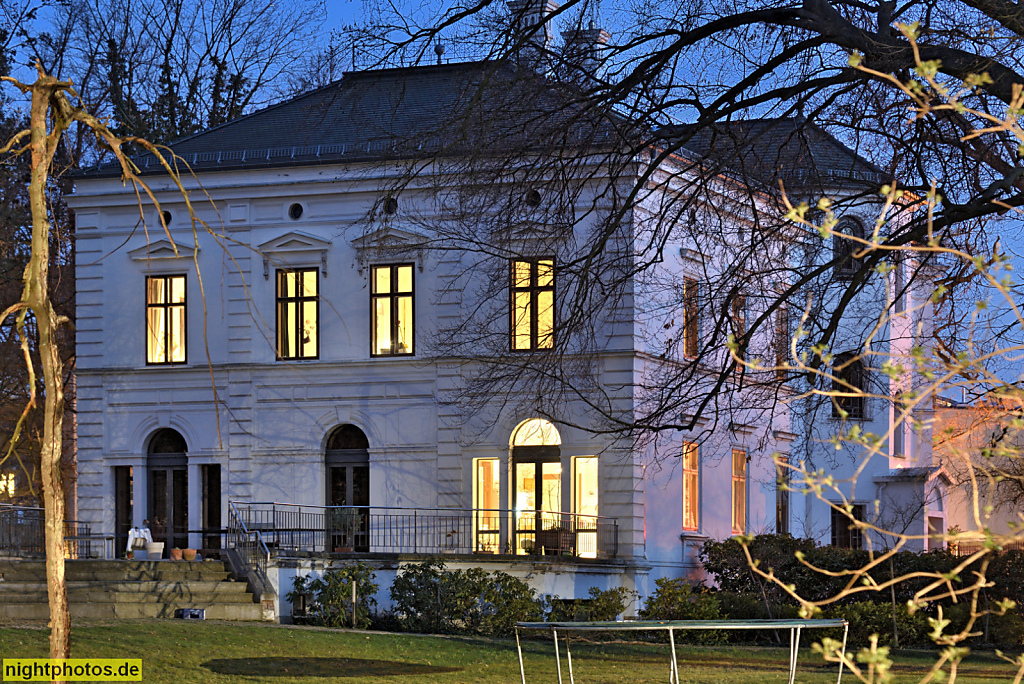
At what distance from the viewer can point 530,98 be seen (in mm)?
14734

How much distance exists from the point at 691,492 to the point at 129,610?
565 inches

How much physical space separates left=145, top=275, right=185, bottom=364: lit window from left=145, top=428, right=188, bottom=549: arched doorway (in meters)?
1.78

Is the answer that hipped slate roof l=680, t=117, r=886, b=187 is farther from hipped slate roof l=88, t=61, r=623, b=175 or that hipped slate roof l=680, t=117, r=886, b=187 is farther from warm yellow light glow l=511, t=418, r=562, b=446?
warm yellow light glow l=511, t=418, r=562, b=446

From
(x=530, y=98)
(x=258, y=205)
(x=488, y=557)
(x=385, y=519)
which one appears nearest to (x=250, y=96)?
(x=258, y=205)

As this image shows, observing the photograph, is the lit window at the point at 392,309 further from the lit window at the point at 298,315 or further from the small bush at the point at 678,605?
the small bush at the point at 678,605

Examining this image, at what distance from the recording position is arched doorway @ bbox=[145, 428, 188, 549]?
1259 inches

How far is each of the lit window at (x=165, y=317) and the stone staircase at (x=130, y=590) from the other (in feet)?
25.7

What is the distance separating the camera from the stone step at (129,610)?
2066 cm

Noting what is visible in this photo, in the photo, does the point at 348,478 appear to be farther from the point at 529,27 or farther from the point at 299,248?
the point at 529,27

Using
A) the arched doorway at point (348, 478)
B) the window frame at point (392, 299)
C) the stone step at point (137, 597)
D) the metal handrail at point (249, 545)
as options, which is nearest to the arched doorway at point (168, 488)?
the arched doorway at point (348, 478)

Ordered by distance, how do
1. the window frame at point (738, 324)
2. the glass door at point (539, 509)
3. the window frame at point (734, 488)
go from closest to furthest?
the window frame at point (738, 324) → the glass door at point (539, 509) → the window frame at point (734, 488)

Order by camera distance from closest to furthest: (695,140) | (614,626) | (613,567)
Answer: (614,626) < (613,567) < (695,140)

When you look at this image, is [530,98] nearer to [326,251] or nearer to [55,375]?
[55,375]

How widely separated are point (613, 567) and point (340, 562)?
19.1 feet
